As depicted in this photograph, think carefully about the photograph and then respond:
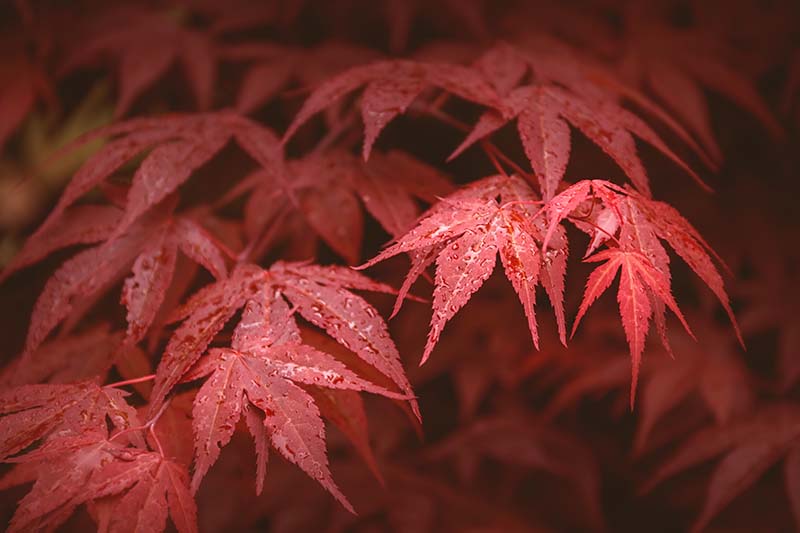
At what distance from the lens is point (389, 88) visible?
34.4 inches

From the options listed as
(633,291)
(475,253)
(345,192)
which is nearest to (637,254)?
(633,291)

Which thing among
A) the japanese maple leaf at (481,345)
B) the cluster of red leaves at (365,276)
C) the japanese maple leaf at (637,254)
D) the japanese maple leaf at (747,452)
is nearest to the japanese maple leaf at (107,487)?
the cluster of red leaves at (365,276)

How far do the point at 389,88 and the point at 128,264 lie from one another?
0.42 m

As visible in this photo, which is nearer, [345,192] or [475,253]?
[475,253]

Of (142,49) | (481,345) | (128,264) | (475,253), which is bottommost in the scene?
(481,345)

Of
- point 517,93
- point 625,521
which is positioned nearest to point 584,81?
point 517,93

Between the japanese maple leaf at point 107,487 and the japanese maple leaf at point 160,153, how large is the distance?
285mm

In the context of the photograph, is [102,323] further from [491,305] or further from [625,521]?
[625,521]

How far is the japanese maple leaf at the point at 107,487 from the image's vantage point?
1.97 feet

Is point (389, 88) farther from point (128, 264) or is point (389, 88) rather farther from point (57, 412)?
point (57, 412)

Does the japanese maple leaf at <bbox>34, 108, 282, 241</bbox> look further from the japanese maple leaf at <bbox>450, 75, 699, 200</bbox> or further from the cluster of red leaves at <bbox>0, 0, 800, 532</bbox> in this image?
the japanese maple leaf at <bbox>450, 75, 699, 200</bbox>

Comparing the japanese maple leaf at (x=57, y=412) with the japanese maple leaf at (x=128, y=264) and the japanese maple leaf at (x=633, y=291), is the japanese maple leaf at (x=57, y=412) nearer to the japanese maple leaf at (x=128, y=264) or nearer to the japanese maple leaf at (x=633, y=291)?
the japanese maple leaf at (x=128, y=264)

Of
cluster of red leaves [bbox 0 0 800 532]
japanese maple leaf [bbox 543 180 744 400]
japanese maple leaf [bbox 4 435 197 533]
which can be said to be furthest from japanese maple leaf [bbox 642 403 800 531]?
japanese maple leaf [bbox 4 435 197 533]

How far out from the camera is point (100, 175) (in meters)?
0.86
